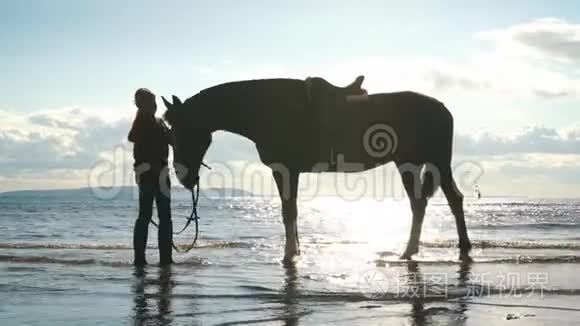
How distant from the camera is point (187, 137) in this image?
9164 mm

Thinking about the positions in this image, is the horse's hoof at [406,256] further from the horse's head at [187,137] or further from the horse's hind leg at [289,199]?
the horse's head at [187,137]

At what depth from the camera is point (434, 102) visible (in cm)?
1031

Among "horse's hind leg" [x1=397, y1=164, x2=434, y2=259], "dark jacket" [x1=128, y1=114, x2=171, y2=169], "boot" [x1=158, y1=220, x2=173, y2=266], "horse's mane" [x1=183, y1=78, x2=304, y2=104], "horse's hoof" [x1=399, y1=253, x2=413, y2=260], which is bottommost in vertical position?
"horse's hoof" [x1=399, y1=253, x2=413, y2=260]

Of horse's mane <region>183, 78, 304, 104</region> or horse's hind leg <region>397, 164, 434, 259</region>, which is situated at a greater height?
horse's mane <region>183, 78, 304, 104</region>

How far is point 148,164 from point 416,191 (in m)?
4.17

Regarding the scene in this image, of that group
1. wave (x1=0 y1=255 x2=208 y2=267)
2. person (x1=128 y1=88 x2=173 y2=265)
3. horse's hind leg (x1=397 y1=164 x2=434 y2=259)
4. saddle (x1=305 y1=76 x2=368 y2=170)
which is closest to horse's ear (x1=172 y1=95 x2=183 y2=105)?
person (x1=128 y1=88 x2=173 y2=265)

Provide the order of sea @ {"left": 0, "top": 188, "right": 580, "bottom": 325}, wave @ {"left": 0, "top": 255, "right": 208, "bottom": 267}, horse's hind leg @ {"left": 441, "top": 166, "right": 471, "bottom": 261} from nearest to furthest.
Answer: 1. sea @ {"left": 0, "top": 188, "right": 580, "bottom": 325}
2. wave @ {"left": 0, "top": 255, "right": 208, "bottom": 267}
3. horse's hind leg @ {"left": 441, "top": 166, "right": 471, "bottom": 261}

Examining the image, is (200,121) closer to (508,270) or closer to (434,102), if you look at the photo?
(434,102)

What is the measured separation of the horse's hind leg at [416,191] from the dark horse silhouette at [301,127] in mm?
18

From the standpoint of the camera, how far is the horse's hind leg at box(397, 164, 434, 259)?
10117mm

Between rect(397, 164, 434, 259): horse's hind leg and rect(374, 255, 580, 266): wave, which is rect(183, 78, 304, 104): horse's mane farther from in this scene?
rect(374, 255, 580, 266): wave

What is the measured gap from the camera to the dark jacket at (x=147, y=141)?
29.0 ft

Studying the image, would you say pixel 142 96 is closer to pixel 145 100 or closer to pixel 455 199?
pixel 145 100

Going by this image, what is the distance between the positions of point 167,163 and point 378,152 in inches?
125
